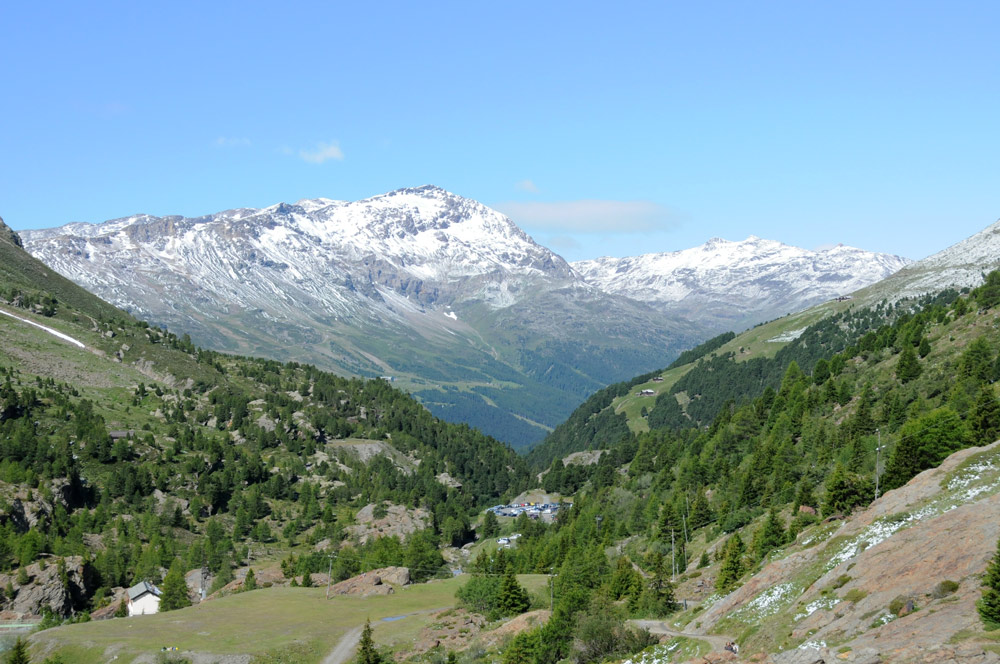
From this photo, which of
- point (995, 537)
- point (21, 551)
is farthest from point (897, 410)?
point (21, 551)

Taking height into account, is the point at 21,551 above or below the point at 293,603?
above

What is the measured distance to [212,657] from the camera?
8750cm

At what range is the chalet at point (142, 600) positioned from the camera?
123m

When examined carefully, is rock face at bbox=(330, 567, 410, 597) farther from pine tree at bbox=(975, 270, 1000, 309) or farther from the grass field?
pine tree at bbox=(975, 270, 1000, 309)

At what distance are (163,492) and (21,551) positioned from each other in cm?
4337

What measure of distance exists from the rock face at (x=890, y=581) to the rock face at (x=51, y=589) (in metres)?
98.5

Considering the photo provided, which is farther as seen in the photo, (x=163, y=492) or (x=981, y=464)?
(x=163, y=492)

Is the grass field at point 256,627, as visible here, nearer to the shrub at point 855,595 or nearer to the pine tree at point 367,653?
the pine tree at point 367,653

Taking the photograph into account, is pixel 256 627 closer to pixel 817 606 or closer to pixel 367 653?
pixel 367 653

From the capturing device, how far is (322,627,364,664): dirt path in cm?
8950

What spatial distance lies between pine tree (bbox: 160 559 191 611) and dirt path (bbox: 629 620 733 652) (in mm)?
72170

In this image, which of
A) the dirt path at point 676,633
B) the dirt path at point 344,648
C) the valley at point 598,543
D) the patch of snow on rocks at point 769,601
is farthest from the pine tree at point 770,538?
the dirt path at point 344,648

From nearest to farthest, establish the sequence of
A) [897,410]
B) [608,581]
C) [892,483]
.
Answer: [892,483] < [608,581] < [897,410]

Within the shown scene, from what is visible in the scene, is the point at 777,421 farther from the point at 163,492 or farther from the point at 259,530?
the point at 163,492
